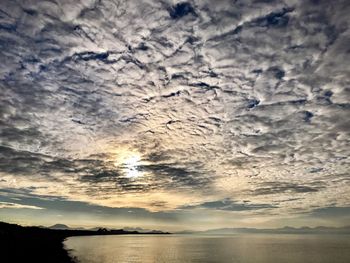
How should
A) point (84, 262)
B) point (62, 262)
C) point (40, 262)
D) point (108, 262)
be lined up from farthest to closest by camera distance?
point (108, 262) < point (84, 262) < point (62, 262) < point (40, 262)

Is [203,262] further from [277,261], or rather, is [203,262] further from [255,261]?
[277,261]

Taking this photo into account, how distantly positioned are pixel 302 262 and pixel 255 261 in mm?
13265

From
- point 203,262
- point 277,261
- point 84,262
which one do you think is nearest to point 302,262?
point 277,261

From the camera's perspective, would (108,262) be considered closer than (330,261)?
Yes

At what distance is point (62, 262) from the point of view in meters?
64.2

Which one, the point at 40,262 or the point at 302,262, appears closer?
the point at 40,262

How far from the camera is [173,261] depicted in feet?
298

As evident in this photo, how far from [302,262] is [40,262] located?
232 feet

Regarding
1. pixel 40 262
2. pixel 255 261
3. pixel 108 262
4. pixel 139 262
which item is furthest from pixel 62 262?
pixel 255 261

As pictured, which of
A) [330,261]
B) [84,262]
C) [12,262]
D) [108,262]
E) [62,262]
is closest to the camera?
[12,262]

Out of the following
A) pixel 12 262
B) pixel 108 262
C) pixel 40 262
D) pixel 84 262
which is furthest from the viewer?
pixel 108 262

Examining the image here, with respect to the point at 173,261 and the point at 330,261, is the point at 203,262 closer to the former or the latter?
the point at 173,261

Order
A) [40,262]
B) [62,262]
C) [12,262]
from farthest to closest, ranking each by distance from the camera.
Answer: [62,262], [40,262], [12,262]

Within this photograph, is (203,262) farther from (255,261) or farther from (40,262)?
(40,262)
